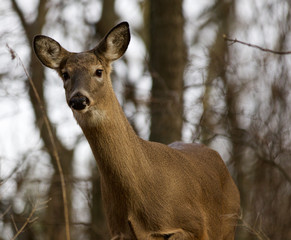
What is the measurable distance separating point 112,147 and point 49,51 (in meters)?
1.54

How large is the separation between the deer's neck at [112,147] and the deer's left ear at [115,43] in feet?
2.56

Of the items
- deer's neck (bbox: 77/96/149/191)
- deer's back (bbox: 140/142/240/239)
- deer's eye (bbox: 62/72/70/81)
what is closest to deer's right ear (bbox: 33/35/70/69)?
deer's eye (bbox: 62/72/70/81)

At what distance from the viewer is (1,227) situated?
471 inches

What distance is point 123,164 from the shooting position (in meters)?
5.96

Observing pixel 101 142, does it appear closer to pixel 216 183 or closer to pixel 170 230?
pixel 170 230

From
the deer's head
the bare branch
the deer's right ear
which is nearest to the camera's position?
the deer's head

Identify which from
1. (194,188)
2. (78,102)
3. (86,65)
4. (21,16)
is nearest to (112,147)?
(78,102)

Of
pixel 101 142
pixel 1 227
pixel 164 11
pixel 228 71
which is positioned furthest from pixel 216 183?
pixel 1 227

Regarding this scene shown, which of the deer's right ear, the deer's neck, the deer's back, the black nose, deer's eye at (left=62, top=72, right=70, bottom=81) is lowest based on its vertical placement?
the deer's back

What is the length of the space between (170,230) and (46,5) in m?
10.2

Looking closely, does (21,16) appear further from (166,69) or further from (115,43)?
(115,43)

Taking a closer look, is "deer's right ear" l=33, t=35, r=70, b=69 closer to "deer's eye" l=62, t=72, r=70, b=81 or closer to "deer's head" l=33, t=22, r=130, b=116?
"deer's head" l=33, t=22, r=130, b=116

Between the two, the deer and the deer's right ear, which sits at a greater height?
the deer's right ear

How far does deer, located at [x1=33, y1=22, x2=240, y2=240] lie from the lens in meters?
5.89
